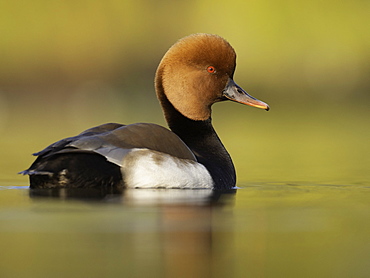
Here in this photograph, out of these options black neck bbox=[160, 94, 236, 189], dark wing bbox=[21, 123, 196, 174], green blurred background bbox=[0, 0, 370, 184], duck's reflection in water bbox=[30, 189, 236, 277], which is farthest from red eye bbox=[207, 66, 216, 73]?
green blurred background bbox=[0, 0, 370, 184]

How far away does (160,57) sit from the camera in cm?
2741

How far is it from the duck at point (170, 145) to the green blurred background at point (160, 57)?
16.5 ft

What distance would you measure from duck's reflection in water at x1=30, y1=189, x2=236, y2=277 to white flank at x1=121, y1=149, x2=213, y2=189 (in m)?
0.07

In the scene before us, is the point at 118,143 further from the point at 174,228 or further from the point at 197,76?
the point at 174,228

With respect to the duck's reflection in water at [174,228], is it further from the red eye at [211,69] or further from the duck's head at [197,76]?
the red eye at [211,69]

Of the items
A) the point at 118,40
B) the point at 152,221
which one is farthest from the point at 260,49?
the point at 152,221

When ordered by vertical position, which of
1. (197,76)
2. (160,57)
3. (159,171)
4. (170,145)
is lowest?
(159,171)

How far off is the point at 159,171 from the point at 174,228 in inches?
53.2

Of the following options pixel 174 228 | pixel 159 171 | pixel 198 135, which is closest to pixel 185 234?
pixel 174 228

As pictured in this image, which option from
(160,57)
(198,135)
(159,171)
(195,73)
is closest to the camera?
(159,171)

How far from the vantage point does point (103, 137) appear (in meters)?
6.37

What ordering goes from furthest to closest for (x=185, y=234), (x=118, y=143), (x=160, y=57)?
(x=160, y=57), (x=118, y=143), (x=185, y=234)

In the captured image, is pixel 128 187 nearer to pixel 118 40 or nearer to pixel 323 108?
pixel 323 108

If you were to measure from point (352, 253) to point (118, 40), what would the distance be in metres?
25.4
